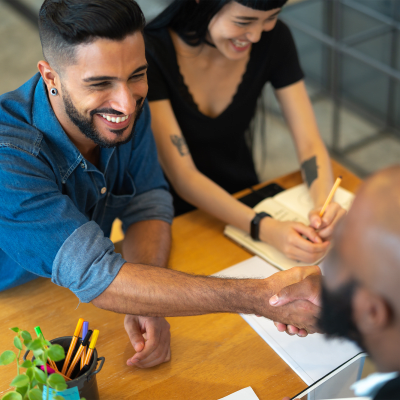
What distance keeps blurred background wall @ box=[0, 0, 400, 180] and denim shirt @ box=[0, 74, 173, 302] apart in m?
1.66

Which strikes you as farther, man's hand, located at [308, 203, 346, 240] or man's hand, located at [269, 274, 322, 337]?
man's hand, located at [308, 203, 346, 240]

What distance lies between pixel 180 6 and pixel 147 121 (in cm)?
37

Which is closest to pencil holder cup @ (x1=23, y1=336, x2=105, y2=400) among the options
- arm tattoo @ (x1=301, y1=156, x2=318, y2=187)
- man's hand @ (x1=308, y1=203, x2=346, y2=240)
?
man's hand @ (x1=308, y1=203, x2=346, y2=240)

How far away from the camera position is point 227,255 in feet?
4.29

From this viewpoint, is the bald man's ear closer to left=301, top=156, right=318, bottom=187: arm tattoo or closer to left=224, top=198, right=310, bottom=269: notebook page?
left=224, top=198, right=310, bottom=269: notebook page

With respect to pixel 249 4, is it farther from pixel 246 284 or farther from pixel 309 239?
pixel 246 284

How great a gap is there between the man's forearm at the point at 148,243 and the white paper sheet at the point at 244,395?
1.27 ft

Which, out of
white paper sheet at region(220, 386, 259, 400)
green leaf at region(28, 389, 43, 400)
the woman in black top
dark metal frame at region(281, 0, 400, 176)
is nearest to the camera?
green leaf at region(28, 389, 43, 400)

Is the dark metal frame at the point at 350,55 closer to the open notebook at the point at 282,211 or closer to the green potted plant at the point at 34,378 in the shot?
the open notebook at the point at 282,211

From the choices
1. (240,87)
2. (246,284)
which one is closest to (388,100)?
(240,87)

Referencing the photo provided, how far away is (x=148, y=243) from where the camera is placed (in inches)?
49.9

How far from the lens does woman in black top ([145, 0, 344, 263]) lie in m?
1.34

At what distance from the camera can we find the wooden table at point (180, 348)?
96cm

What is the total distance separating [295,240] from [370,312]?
2.24 feet
